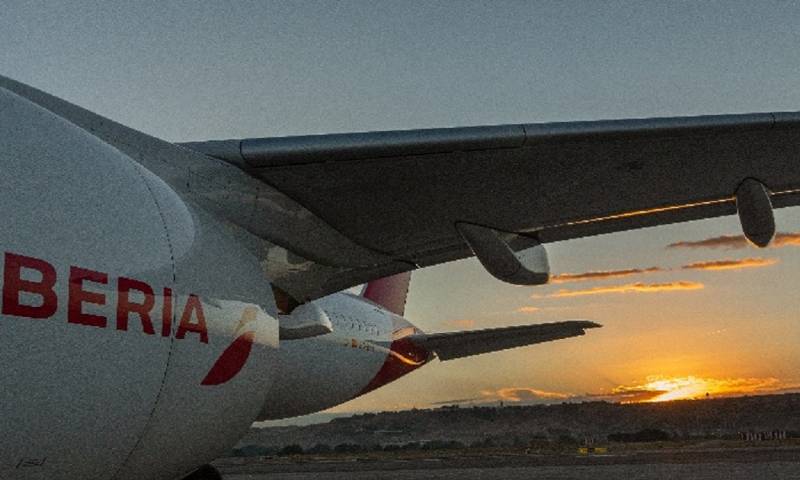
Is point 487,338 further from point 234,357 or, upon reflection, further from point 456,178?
point 234,357

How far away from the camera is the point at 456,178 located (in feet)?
20.6

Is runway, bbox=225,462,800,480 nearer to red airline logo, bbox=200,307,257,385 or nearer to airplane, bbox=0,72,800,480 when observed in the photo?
airplane, bbox=0,72,800,480

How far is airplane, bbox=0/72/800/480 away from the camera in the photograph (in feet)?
12.2

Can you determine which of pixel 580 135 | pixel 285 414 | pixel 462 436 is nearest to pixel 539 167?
pixel 580 135

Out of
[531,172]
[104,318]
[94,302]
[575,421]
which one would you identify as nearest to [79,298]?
[94,302]

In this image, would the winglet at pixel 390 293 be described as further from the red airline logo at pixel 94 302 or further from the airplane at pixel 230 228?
the red airline logo at pixel 94 302

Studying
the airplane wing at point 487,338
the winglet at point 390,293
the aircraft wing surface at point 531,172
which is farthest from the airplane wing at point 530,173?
the winglet at point 390,293

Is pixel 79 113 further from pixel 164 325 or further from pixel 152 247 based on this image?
pixel 164 325

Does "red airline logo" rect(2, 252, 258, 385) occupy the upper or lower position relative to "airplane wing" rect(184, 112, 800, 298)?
lower

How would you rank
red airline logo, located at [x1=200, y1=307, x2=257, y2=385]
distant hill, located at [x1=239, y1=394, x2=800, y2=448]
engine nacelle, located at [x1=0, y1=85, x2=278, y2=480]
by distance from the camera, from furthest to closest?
1. distant hill, located at [x1=239, y1=394, x2=800, y2=448]
2. red airline logo, located at [x1=200, y1=307, x2=257, y2=385]
3. engine nacelle, located at [x1=0, y1=85, x2=278, y2=480]

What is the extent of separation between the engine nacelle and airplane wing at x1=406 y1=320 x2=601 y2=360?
1265cm

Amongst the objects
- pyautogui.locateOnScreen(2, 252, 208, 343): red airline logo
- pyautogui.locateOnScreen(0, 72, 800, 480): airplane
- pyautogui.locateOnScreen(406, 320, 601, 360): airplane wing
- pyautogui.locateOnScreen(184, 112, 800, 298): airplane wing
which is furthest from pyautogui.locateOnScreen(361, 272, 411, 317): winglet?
pyautogui.locateOnScreen(2, 252, 208, 343): red airline logo

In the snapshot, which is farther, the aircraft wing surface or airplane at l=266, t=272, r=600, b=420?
airplane at l=266, t=272, r=600, b=420

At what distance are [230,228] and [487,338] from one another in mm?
12795
